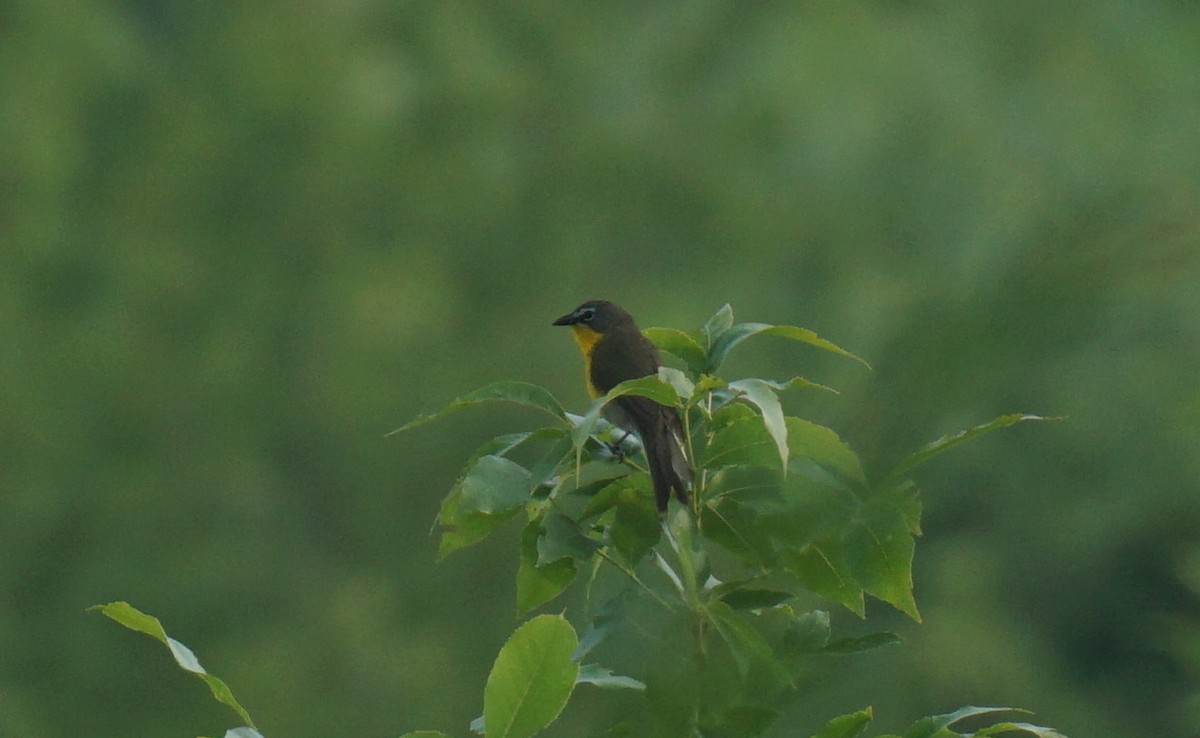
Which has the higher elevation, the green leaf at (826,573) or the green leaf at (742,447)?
the green leaf at (742,447)

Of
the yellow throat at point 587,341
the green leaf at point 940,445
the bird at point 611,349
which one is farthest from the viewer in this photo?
the yellow throat at point 587,341

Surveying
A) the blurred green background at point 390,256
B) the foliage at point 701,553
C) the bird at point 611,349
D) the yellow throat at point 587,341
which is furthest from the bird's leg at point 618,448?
the blurred green background at point 390,256

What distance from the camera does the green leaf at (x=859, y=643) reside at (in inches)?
26.0

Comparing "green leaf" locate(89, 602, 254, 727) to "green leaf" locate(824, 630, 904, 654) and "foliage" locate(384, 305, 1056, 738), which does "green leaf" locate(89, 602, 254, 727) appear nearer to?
"foliage" locate(384, 305, 1056, 738)

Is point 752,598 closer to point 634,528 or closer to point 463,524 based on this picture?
point 634,528

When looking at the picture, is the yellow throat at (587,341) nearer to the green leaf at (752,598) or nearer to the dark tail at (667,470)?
the dark tail at (667,470)

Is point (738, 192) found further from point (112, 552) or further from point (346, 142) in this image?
point (112, 552)

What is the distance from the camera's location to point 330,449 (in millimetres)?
7070

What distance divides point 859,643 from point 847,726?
0.14ft

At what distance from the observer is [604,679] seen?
677mm

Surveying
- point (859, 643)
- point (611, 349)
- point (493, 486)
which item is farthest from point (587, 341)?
point (859, 643)

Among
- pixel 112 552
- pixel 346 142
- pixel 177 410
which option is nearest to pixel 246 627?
pixel 112 552

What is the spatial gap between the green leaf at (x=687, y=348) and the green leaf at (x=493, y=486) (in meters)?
0.11

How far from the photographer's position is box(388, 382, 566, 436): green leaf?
0.76m
